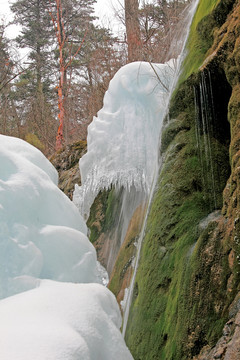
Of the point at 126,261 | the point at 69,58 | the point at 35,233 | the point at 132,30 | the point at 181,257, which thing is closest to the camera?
the point at 35,233

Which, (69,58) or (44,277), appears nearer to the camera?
(44,277)

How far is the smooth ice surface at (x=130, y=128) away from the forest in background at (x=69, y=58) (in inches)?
15.8

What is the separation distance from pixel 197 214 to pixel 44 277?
1450 mm

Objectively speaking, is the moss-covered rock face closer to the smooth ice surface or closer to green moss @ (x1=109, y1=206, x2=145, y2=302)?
green moss @ (x1=109, y1=206, x2=145, y2=302)

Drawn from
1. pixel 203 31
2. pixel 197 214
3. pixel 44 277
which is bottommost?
pixel 44 277

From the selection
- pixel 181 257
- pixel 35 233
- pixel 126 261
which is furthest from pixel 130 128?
pixel 35 233

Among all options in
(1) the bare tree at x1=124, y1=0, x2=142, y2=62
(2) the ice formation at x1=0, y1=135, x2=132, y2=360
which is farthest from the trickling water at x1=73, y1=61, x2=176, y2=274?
(1) the bare tree at x1=124, y1=0, x2=142, y2=62

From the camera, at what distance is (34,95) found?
19.3 meters

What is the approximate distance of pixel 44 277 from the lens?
2.96 m

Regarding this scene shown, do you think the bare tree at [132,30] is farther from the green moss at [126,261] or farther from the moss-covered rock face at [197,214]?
the moss-covered rock face at [197,214]

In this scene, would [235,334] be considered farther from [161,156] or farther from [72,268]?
[161,156]

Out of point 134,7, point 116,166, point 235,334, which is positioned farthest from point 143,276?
point 134,7

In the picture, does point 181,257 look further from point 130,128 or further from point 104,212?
point 104,212

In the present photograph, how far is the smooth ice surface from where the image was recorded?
21.7 ft
